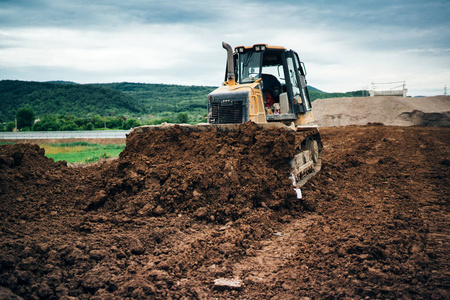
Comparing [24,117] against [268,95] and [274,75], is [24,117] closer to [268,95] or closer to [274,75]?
[268,95]

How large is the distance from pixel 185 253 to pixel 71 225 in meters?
1.96

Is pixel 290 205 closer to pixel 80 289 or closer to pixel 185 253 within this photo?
pixel 185 253

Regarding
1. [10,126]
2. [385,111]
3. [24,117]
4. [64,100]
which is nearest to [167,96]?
[64,100]

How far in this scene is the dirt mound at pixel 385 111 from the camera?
20.7m

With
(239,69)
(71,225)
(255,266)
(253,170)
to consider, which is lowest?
(255,266)

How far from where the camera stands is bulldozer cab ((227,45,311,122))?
28.2 ft

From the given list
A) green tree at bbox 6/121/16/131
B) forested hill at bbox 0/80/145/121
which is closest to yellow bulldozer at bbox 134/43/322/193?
green tree at bbox 6/121/16/131

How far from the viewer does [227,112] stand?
26.0 ft

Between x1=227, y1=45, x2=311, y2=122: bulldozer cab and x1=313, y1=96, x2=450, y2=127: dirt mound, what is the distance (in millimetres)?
14943

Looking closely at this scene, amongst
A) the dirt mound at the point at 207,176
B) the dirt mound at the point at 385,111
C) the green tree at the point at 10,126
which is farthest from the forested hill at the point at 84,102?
the dirt mound at the point at 207,176

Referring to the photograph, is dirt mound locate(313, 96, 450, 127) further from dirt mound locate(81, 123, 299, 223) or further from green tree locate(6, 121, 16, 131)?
green tree locate(6, 121, 16, 131)

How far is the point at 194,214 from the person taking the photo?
19.0ft

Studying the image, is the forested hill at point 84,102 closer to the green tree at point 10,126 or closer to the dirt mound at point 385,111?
the green tree at point 10,126

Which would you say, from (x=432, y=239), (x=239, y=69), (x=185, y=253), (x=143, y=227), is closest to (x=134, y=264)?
(x=185, y=253)
